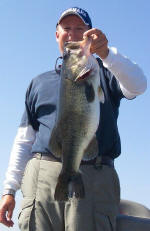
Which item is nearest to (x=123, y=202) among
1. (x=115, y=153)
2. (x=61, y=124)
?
(x=115, y=153)

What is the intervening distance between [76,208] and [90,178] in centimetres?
33

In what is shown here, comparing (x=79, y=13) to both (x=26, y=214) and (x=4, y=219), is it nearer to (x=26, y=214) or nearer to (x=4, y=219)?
(x=26, y=214)

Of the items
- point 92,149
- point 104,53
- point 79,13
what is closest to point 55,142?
point 92,149

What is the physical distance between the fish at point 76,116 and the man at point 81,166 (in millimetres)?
248

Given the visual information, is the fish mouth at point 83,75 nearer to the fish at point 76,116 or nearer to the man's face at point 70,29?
the fish at point 76,116

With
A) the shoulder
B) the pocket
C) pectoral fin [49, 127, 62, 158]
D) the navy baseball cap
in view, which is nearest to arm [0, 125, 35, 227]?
the pocket

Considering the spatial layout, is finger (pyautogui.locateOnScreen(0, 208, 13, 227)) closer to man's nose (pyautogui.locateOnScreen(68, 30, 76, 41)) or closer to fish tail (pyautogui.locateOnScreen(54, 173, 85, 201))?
fish tail (pyautogui.locateOnScreen(54, 173, 85, 201))

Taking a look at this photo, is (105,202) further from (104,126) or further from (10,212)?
(10,212)

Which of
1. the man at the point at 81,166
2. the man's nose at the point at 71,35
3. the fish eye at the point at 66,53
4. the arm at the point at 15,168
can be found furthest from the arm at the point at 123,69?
the arm at the point at 15,168

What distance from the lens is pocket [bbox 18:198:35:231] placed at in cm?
474

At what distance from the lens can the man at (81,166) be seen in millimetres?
4480

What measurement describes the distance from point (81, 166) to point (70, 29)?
170 cm

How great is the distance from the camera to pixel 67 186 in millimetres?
4176

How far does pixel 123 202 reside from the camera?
7.59 meters
